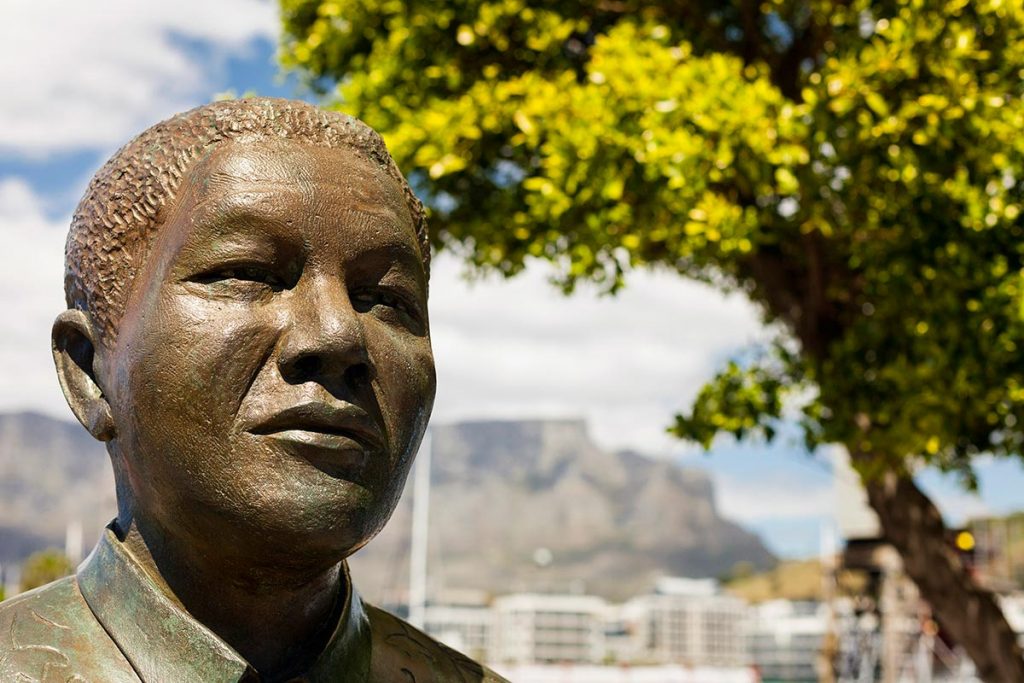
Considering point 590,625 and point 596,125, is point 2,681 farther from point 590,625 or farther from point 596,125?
point 590,625

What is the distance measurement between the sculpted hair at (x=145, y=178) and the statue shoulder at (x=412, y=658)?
30.1 inches

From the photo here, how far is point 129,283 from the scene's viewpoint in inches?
74.2

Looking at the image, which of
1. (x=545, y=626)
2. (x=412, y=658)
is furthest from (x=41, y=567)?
(x=412, y=658)

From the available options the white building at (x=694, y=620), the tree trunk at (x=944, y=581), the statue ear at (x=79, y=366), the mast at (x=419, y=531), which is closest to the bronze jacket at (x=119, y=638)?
the statue ear at (x=79, y=366)

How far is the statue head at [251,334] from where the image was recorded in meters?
1.74

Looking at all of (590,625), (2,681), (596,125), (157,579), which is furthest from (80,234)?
(590,625)

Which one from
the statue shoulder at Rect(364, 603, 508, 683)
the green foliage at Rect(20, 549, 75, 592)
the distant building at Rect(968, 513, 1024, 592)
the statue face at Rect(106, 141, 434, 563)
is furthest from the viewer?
the green foliage at Rect(20, 549, 75, 592)

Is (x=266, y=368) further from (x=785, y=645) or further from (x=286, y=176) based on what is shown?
(x=785, y=645)

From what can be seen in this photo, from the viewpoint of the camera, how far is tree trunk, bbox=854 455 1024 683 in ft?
23.0

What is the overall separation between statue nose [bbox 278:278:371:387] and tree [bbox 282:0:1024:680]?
12.1 feet

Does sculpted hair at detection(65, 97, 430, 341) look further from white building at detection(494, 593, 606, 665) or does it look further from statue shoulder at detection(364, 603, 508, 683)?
white building at detection(494, 593, 606, 665)

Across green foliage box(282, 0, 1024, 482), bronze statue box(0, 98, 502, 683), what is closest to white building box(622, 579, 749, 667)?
green foliage box(282, 0, 1024, 482)

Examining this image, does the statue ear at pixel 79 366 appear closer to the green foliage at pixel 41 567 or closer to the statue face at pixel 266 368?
the statue face at pixel 266 368

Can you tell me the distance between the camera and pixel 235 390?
5.71 feet
